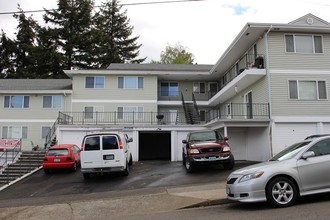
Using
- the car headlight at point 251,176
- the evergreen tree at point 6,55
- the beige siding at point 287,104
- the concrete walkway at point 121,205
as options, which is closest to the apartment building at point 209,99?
the beige siding at point 287,104

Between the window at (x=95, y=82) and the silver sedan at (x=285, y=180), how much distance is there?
23503 millimetres

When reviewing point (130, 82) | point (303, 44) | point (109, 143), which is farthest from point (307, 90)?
point (130, 82)

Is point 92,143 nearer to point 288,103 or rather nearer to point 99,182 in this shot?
point 99,182

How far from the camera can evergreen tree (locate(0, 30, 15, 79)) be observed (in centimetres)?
5025

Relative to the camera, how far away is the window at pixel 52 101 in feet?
98.4

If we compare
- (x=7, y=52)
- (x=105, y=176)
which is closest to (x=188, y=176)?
(x=105, y=176)

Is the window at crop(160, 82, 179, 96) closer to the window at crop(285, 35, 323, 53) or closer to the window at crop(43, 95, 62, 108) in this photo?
the window at crop(43, 95, 62, 108)

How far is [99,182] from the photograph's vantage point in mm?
15281

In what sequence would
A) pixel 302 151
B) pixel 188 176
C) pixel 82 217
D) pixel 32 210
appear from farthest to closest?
pixel 188 176 → pixel 32 210 → pixel 82 217 → pixel 302 151

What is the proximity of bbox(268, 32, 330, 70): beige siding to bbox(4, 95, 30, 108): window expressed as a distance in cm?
2113

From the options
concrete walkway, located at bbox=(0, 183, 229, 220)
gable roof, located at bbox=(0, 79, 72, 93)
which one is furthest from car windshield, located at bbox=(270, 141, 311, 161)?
gable roof, located at bbox=(0, 79, 72, 93)

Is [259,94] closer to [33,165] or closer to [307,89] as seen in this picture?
[307,89]

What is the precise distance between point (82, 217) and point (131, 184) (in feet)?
17.6

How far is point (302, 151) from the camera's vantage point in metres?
8.27
